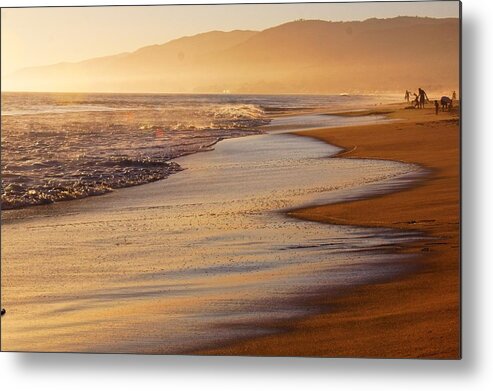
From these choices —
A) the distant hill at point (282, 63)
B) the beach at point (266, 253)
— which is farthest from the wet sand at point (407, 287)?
the distant hill at point (282, 63)

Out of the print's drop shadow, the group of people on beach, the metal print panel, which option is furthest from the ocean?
the print's drop shadow

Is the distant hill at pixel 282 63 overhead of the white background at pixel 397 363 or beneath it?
overhead

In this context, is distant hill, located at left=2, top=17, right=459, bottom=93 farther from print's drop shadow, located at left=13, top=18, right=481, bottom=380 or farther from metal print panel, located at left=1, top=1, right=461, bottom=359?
print's drop shadow, located at left=13, top=18, right=481, bottom=380

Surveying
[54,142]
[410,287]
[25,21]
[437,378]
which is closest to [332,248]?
[410,287]

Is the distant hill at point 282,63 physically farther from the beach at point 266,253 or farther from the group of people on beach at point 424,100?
the beach at point 266,253

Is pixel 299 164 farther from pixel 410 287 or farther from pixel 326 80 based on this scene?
pixel 410 287

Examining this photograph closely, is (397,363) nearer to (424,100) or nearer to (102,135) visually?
(424,100)
